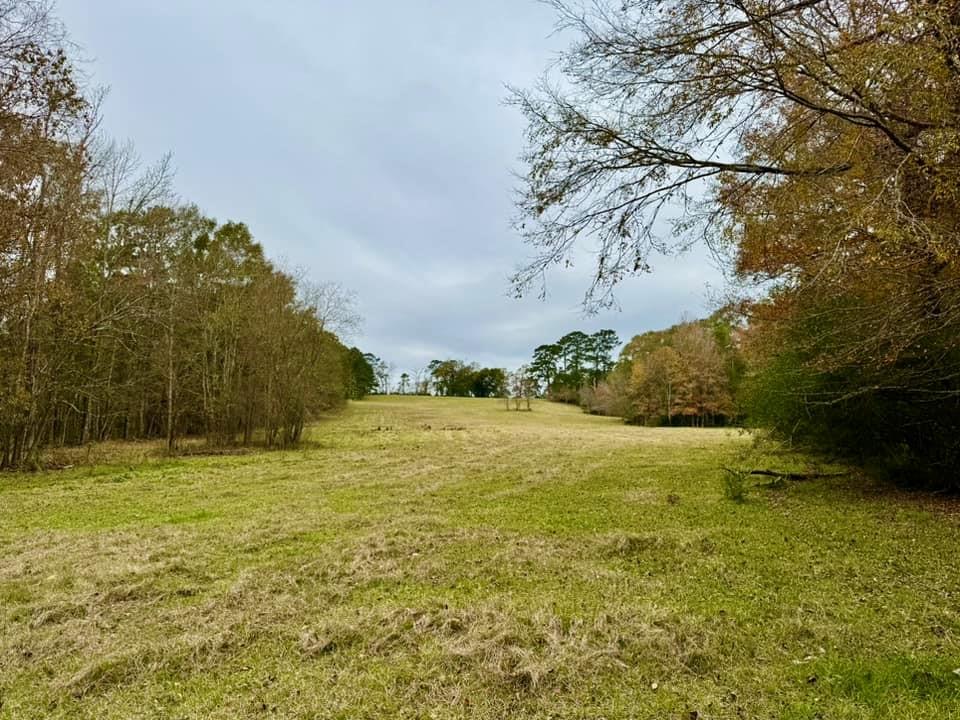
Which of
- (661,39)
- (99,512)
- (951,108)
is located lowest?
(99,512)

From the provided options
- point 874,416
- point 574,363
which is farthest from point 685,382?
point 874,416

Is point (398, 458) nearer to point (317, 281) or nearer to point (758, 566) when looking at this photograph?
point (317, 281)

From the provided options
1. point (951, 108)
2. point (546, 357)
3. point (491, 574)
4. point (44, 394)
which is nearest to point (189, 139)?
point (44, 394)

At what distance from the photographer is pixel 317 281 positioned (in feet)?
53.9

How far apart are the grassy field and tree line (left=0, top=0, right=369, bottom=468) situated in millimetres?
4689

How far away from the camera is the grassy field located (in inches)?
96.0

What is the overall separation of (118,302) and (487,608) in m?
13.2

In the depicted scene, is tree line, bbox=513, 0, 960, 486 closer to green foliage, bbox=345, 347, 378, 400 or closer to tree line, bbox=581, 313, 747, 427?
tree line, bbox=581, 313, 747, 427

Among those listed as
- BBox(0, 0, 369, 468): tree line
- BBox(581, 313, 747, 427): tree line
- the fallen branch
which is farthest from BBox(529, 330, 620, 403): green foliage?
the fallen branch

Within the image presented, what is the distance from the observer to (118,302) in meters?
12.5

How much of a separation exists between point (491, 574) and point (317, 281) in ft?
46.3

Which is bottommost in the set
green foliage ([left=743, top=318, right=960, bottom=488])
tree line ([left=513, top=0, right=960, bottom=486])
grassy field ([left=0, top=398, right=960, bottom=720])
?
grassy field ([left=0, top=398, right=960, bottom=720])

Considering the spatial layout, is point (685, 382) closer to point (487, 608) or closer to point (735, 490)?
point (735, 490)

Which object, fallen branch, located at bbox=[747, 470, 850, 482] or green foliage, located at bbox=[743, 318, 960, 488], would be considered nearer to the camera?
green foliage, located at bbox=[743, 318, 960, 488]
